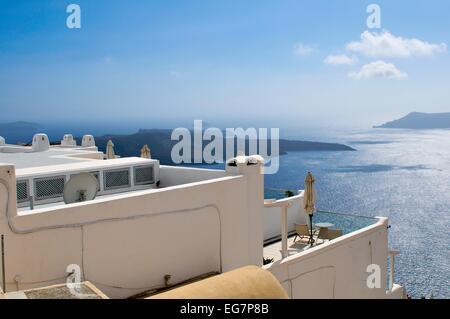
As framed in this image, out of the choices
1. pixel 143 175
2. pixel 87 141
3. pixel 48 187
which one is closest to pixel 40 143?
pixel 87 141

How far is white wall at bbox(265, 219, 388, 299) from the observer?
392 inches

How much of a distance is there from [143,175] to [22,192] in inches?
109

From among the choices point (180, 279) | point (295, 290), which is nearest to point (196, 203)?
point (180, 279)

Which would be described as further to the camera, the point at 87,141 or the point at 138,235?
the point at 87,141

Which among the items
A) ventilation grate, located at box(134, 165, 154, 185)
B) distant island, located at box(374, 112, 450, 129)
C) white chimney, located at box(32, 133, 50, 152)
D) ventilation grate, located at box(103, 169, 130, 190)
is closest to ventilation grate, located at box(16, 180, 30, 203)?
ventilation grate, located at box(103, 169, 130, 190)

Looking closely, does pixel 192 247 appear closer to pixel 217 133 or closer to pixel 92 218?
pixel 92 218

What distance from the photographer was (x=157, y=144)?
25141mm

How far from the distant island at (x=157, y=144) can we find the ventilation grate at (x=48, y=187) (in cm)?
419

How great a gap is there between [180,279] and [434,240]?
62.2 meters

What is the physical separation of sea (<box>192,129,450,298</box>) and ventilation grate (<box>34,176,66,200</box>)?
38.4 meters

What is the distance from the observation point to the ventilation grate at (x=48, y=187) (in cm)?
828

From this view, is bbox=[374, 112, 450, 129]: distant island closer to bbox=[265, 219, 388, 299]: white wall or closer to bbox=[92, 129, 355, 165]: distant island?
bbox=[92, 129, 355, 165]: distant island

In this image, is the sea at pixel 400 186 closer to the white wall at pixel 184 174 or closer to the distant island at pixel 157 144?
the distant island at pixel 157 144

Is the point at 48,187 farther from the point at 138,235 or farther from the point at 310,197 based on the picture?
the point at 310,197
